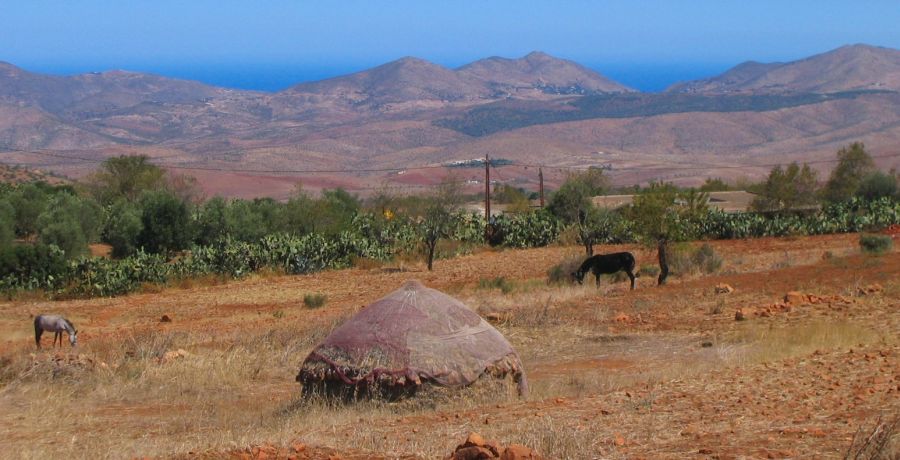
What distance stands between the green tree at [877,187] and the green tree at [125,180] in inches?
1487

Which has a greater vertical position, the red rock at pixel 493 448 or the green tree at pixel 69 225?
the red rock at pixel 493 448

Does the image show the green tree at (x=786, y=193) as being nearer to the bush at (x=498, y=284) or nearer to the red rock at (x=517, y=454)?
the bush at (x=498, y=284)

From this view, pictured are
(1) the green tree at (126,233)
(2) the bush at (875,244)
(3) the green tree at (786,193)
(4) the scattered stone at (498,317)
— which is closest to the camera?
(4) the scattered stone at (498,317)

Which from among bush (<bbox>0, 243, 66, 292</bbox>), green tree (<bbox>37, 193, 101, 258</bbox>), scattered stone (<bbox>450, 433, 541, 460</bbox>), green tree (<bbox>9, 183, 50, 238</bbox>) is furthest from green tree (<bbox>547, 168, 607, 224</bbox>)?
scattered stone (<bbox>450, 433, 541, 460</bbox>)

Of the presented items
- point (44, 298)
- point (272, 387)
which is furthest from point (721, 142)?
point (272, 387)

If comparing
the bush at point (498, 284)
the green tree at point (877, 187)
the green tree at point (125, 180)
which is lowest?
the bush at point (498, 284)

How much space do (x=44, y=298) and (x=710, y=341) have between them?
2262cm

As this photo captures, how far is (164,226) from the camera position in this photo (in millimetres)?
41750

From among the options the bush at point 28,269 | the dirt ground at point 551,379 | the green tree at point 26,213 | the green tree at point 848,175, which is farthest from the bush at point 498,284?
the green tree at point 848,175

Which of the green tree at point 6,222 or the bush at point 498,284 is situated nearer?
the bush at point 498,284

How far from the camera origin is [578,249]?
42500 millimetres

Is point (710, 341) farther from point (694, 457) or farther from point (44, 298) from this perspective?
point (44, 298)

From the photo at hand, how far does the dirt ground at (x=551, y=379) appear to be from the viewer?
9.45 m

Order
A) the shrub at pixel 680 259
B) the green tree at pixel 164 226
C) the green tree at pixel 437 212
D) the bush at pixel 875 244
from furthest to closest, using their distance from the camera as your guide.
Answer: the green tree at pixel 164 226 < the green tree at pixel 437 212 < the bush at pixel 875 244 < the shrub at pixel 680 259
